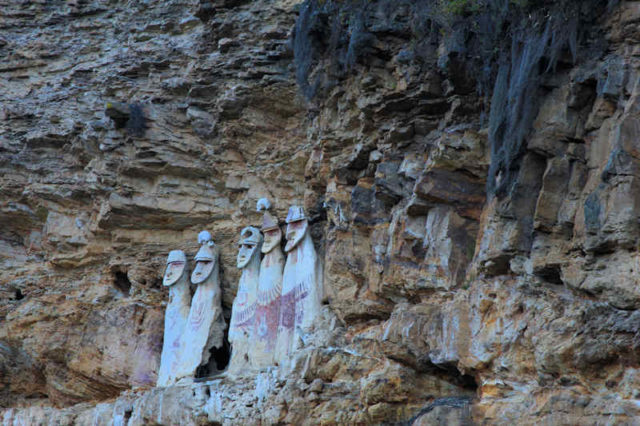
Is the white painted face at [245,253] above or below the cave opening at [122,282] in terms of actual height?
above

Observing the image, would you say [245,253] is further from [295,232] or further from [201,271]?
[295,232]

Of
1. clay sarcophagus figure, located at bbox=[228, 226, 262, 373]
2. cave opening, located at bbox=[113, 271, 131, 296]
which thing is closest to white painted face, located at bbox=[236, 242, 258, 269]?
clay sarcophagus figure, located at bbox=[228, 226, 262, 373]

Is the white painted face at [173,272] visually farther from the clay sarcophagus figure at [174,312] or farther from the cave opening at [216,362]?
the cave opening at [216,362]

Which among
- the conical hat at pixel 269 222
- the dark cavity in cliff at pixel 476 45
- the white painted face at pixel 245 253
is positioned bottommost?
the white painted face at pixel 245 253

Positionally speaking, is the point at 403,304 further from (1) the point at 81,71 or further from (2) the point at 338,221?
(1) the point at 81,71

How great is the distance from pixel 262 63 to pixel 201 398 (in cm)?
470

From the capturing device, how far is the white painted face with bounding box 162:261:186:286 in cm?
1319

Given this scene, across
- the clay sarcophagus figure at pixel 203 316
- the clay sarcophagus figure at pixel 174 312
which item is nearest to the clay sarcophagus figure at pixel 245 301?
the clay sarcophagus figure at pixel 203 316

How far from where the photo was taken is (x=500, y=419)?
785 cm

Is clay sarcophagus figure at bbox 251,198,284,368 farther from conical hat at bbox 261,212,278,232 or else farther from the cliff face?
the cliff face

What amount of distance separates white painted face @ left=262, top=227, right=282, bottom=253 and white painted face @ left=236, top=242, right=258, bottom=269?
0.20 m

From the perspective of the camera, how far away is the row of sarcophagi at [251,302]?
1156 cm

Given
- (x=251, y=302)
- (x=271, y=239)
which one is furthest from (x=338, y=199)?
(x=251, y=302)

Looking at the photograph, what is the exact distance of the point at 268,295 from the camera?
39.4 ft
